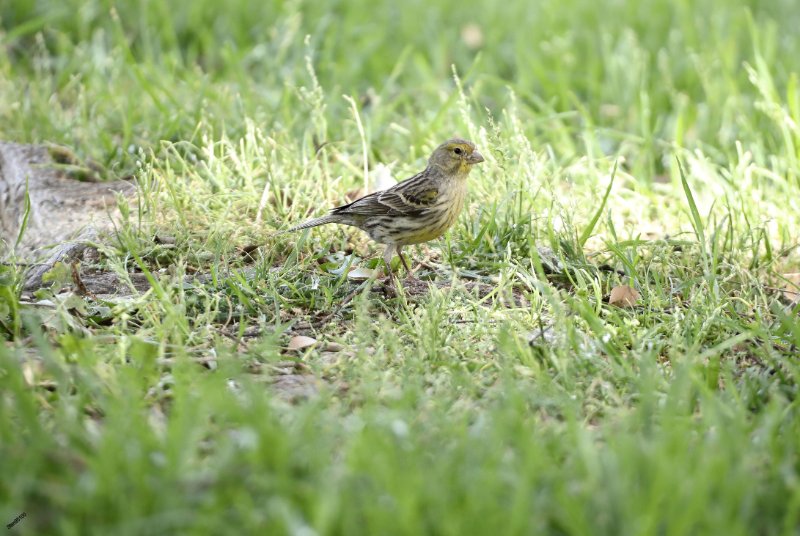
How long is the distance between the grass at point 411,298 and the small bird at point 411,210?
7.2 inches

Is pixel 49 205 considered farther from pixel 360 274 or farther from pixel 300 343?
pixel 300 343

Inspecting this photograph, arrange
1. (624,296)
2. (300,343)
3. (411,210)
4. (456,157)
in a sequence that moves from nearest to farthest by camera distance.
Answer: (300,343) < (624,296) < (411,210) < (456,157)

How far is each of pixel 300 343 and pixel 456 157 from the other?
1.42 m

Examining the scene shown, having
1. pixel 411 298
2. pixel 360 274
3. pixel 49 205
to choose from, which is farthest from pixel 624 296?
pixel 49 205

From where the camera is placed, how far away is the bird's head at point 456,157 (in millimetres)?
4891

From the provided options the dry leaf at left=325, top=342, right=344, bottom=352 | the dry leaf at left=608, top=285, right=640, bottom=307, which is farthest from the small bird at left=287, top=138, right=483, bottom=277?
the dry leaf at left=608, top=285, right=640, bottom=307

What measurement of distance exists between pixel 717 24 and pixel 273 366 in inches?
226

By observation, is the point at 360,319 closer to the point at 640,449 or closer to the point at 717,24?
the point at 640,449

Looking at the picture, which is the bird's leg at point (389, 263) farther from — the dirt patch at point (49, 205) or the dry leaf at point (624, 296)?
the dirt patch at point (49, 205)

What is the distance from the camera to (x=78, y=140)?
6012 millimetres

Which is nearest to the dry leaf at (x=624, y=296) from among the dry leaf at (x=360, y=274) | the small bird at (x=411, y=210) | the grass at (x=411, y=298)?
the grass at (x=411, y=298)

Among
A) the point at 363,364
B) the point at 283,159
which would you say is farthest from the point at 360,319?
the point at 283,159

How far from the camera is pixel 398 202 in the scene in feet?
15.5

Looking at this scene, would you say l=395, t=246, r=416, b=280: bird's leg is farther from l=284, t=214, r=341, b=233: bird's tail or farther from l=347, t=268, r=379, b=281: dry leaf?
Answer: l=284, t=214, r=341, b=233: bird's tail
